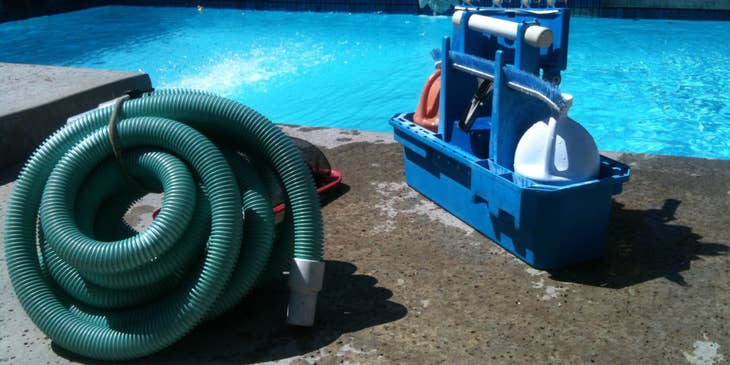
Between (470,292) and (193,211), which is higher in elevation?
(193,211)

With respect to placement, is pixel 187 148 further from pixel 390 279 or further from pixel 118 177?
pixel 390 279

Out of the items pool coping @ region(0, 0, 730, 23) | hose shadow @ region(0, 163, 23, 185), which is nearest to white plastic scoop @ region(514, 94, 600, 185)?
hose shadow @ region(0, 163, 23, 185)

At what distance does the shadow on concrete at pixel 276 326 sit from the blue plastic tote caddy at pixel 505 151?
29.9 inches

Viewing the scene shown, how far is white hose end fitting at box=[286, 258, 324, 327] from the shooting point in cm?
297

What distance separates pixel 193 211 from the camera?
2.87m

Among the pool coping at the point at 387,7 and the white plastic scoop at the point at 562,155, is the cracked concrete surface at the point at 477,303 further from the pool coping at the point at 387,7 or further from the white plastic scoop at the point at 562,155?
the pool coping at the point at 387,7

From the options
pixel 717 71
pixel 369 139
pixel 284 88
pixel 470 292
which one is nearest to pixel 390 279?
pixel 470 292

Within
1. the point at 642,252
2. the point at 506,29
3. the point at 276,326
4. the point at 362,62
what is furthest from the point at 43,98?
the point at 362,62

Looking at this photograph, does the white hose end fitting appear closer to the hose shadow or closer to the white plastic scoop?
the white plastic scoop

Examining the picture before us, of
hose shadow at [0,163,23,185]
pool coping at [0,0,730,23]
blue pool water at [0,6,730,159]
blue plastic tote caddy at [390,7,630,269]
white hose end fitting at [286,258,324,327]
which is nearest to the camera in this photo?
white hose end fitting at [286,258,324,327]

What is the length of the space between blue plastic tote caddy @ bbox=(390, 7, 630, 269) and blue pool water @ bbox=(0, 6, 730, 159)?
4.65 m

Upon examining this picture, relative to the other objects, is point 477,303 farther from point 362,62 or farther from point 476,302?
point 362,62

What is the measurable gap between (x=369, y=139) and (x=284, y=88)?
219 inches

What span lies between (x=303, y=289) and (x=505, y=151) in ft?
4.60
